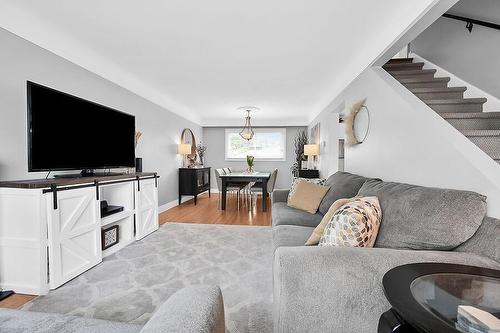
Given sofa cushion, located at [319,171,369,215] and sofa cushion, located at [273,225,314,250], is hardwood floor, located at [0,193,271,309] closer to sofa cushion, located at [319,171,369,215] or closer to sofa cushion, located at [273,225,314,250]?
sofa cushion, located at [319,171,369,215]

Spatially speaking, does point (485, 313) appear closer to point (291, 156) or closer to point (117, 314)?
point (117, 314)

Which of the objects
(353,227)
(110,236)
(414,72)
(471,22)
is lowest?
(110,236)

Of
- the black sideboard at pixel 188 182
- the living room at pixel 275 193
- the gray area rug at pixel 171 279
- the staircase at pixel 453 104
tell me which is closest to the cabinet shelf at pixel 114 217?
the living room at pixel 275 193

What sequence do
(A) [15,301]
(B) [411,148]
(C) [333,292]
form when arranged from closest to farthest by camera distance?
(C) [333,292] < (A) [15,301] < (B) [411,148]

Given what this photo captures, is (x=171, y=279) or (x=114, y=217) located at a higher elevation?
(x=114, y=217)

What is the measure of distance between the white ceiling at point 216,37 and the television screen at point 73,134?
0.68 m

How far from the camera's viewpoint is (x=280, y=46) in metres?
2.78

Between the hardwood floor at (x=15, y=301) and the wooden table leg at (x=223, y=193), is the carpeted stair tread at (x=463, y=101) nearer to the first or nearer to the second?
the wooden table leg at (x=223, y=193)

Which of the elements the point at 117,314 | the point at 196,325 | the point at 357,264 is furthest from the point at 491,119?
the point at 117,314

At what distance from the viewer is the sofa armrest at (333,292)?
921 mm

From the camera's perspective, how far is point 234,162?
786 centimetres

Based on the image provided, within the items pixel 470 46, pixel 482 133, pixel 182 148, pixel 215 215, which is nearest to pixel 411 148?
pixel 482 133

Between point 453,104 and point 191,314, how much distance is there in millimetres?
3171

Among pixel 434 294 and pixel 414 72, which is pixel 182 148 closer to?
pixel 414 72
